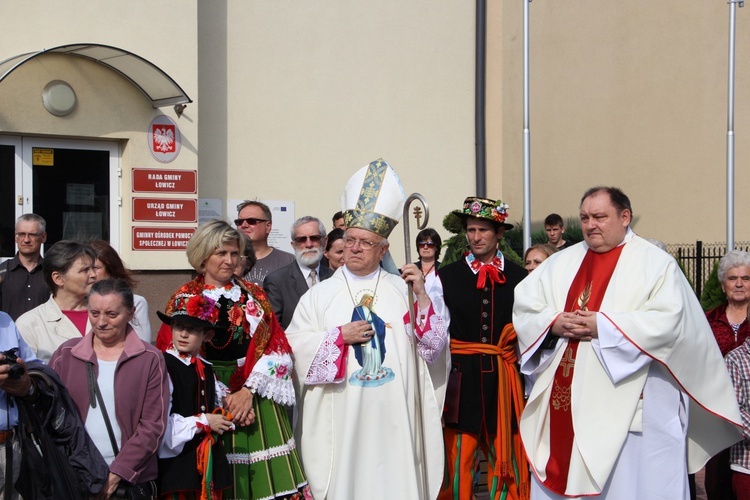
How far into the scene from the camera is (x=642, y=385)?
485 cm

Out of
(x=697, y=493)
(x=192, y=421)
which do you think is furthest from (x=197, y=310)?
(x=697, y=493)

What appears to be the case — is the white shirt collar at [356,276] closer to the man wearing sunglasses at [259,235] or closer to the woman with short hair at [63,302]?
the woman with short hair at [63,302]

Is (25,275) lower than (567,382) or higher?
higher

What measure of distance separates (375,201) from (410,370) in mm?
965

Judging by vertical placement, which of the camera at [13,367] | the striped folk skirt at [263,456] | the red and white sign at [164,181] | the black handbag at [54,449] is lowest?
the striped folk skirt at [263,456]

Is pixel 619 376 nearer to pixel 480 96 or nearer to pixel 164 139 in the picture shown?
pixel 164 139

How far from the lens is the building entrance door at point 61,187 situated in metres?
9.37

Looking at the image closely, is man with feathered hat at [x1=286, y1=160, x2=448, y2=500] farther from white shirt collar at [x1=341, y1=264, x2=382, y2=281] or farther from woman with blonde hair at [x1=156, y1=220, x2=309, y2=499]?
woman with blonde hair at [x1=156, y1=220, x2=309, y2=499]

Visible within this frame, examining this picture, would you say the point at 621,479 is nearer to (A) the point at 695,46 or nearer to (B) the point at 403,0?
(B) the point at 403,0

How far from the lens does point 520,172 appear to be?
46.2 ft

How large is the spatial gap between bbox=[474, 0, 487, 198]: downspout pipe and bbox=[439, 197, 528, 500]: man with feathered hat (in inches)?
285

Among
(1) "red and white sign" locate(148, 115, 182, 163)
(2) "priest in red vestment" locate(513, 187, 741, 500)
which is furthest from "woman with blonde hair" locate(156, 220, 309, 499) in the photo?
(1) "red and white sign" locate(148, 115, 182, 163)

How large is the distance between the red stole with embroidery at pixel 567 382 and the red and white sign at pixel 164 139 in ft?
19.5

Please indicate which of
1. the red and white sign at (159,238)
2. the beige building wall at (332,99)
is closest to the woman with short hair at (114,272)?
the red and white sign at (159,238)
